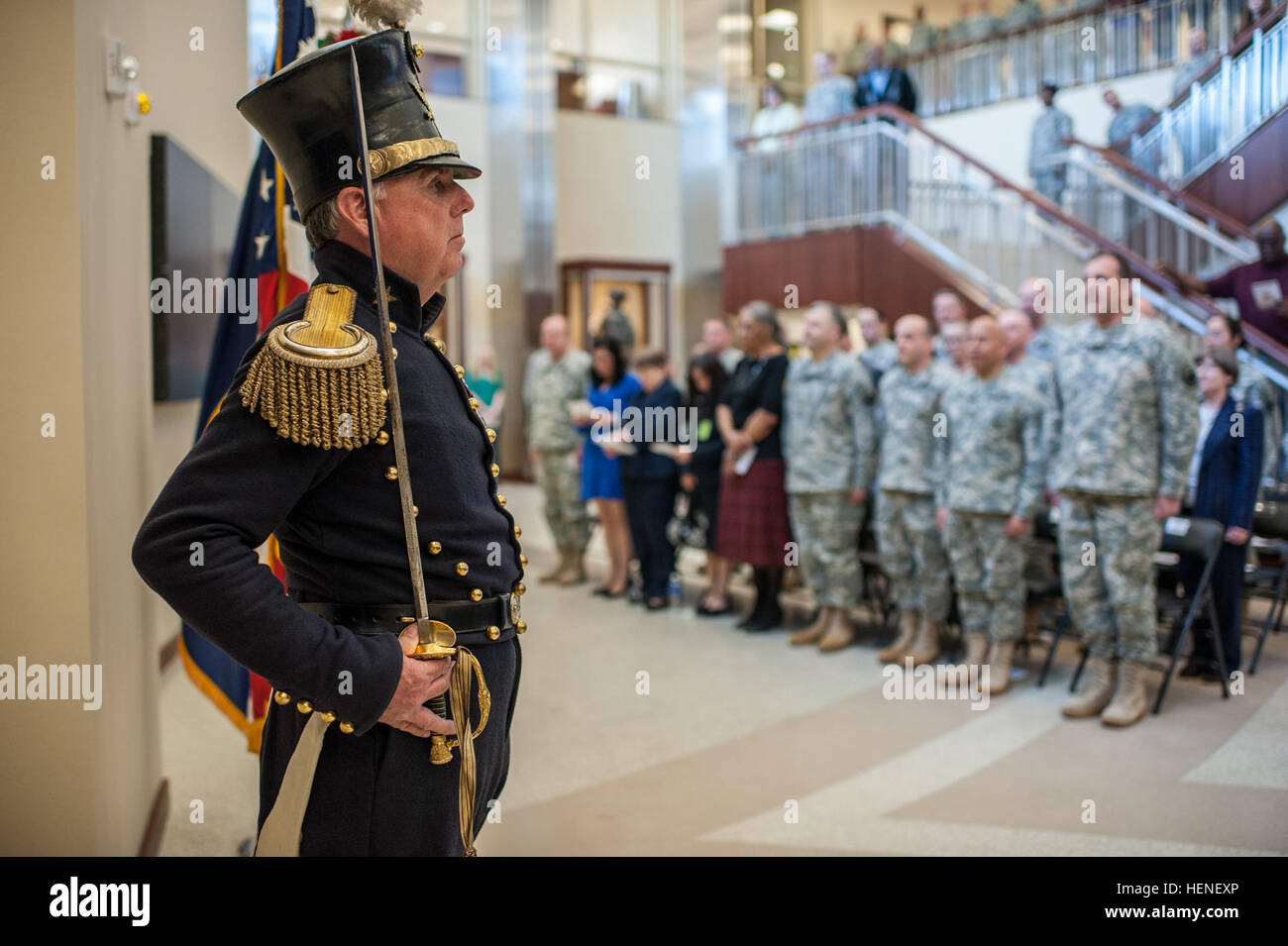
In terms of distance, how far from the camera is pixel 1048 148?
911 cm

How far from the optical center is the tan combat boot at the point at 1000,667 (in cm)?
461

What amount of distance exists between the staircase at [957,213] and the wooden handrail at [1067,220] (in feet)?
0.05

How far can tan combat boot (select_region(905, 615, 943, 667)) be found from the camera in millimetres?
5102

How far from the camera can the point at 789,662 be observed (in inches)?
205

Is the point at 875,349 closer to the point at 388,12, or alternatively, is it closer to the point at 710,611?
the point at 710,611

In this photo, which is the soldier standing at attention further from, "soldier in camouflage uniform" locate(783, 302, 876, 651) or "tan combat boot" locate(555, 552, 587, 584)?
"tan combat boot" locate(555, 552, 587, 584)

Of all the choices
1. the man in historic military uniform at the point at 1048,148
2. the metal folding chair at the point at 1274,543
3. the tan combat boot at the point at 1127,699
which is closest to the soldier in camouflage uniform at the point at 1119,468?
the tan combat boot at the point at 1127,699

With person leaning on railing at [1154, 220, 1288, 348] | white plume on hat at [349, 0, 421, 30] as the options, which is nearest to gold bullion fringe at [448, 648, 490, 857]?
white plume on hat at [349, 0, 421, 30]

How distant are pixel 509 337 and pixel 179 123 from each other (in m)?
7.97

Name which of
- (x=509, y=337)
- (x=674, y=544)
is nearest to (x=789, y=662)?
(x=674, y=544)

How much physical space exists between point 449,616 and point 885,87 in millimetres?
9042

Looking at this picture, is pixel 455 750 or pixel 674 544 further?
pixel 674 544

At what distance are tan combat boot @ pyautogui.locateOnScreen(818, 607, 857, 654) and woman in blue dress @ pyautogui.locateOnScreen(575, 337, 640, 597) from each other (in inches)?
65.8
